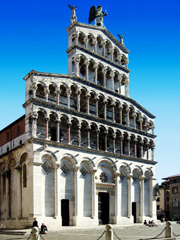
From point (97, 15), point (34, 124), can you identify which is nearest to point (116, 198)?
point (34, 124)

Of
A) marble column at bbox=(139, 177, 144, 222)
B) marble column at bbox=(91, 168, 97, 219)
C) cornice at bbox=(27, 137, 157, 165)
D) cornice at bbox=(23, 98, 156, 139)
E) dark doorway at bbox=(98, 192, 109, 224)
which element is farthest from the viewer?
marble column at bbox=(139, 177, 144, 222)

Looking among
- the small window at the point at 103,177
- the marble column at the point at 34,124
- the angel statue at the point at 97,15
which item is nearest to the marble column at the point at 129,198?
the small window at the point at 103,177

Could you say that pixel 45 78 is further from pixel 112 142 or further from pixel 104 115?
pixel 112 142

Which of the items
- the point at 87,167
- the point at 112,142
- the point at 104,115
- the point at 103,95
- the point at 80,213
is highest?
the point at 103,95

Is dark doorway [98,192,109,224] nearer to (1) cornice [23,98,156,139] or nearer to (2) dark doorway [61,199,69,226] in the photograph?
(2) dark doorway [61,199,69,226]

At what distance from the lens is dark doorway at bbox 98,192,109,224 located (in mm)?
33531

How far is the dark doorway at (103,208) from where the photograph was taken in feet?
110

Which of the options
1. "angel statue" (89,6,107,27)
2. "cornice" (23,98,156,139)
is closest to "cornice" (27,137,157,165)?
"cornice" (23,98,156,139)

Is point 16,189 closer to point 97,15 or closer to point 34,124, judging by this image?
point 34,124

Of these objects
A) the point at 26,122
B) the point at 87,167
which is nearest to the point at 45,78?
the point at 26,122

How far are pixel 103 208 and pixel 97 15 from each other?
23.2m

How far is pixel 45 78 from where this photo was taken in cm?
3081

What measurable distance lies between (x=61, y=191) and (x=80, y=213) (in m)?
3.08

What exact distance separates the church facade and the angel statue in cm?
186
